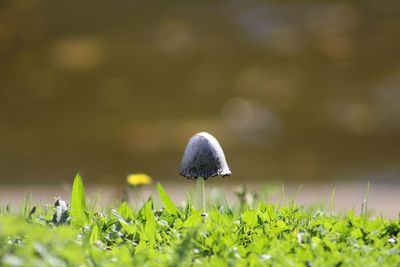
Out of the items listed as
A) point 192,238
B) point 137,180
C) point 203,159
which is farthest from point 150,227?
point 137,180

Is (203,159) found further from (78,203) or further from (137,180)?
(137,180)

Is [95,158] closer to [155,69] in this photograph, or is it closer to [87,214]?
[155,69]

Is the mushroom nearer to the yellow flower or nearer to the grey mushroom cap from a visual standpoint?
the grey mushroom cap

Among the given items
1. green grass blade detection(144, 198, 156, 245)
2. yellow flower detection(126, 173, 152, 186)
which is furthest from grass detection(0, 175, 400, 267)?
yellow flower detection(126, 173, 152, 186)

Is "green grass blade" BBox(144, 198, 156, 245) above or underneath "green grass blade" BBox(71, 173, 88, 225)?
underneath

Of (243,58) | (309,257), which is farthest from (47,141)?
(309,257)

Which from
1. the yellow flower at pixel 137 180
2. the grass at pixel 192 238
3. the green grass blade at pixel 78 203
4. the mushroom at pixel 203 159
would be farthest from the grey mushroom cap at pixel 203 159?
the yellow flower at pixel 137 180
